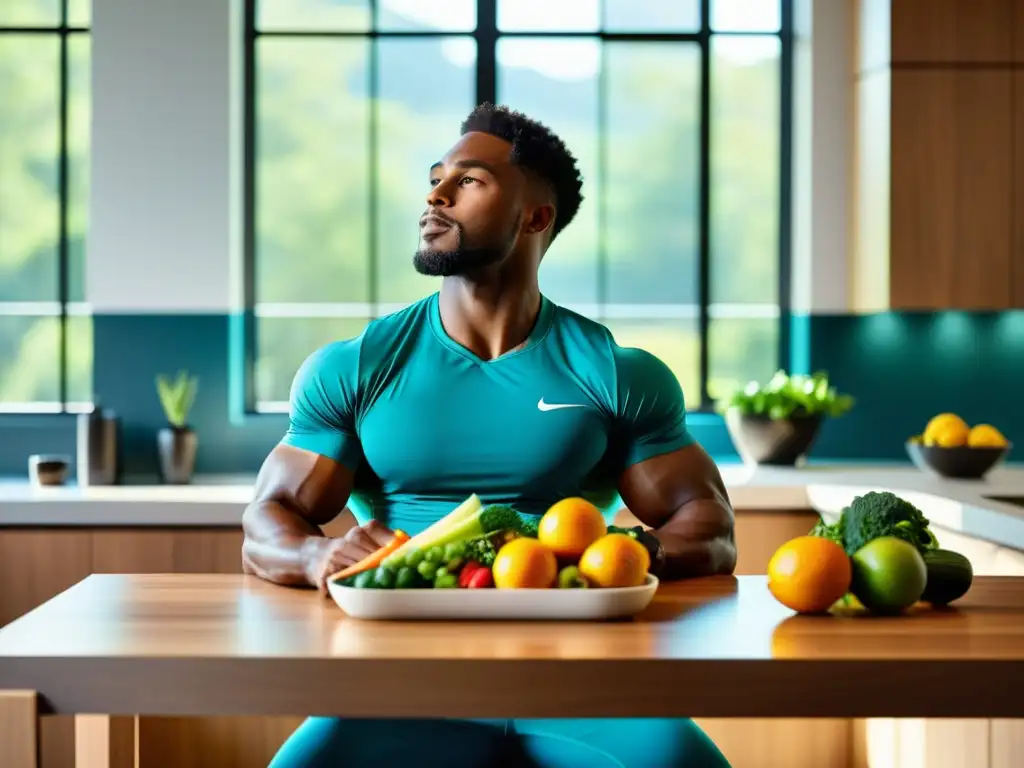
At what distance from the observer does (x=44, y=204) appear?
14.9 ft

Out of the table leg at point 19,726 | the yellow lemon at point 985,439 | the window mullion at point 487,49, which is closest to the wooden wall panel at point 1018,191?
the yellow lemon at point 985,439

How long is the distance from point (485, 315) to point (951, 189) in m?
2.39

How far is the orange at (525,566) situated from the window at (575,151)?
3.06 meters

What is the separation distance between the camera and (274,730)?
9.77 ft

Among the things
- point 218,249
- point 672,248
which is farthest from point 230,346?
point 672,248

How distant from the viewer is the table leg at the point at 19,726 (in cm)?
136

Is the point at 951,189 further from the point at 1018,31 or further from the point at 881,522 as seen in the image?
the point at 881,522

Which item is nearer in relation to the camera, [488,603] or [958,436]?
→ [488,603]

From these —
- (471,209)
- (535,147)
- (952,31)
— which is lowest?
(471,209)

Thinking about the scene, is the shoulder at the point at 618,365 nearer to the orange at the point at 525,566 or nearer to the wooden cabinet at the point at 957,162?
the orange at the point at 525,566

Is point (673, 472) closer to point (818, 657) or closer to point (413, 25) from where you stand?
point (818, 657)

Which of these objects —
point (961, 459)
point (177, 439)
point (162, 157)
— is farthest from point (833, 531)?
point (162, 157)

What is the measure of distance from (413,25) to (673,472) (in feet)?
9.52

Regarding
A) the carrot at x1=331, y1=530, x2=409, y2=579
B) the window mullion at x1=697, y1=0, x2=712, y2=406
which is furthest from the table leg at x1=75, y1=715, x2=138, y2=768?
the window mullion at x1=697, y1=0, x2=712, y2=406
